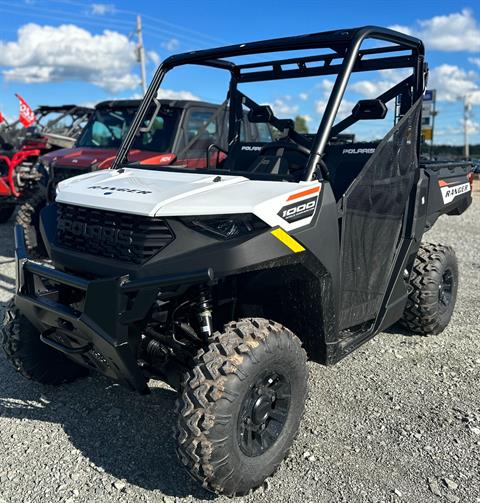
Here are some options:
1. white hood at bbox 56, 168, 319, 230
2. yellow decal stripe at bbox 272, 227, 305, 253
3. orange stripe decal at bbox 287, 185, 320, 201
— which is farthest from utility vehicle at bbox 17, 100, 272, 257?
yellow decal stripe at bbox 272, 227, 305, 253

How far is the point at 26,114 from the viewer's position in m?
12.7

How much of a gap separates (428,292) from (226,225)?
7.82 ft

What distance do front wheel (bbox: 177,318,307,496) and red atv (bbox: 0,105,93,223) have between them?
726cm

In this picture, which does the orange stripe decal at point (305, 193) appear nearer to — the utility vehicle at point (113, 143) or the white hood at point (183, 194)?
the white hood at point (183, 194)

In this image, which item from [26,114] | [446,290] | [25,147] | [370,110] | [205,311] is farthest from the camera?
[26,114]

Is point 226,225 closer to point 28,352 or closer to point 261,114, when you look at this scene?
point 28,352

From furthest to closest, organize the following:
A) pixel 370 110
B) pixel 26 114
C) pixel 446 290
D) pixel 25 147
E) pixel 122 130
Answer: pixel 26 114
pixel 25 147
pixel 122 130
pixel 446 290
pixel 370 110

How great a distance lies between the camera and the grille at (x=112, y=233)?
2574 millimetres

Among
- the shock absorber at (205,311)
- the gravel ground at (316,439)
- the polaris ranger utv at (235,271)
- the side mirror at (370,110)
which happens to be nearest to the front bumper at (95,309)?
the polaris ranger utv at (235,271)

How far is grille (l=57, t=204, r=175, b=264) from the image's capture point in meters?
2.57

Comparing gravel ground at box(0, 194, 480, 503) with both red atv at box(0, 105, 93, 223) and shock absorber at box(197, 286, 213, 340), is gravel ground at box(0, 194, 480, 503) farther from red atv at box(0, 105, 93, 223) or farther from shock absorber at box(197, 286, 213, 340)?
red atv at box(0, 105, 93, 223)

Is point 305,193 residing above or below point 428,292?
above

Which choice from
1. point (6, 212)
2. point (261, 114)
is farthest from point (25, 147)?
point (261, 114)

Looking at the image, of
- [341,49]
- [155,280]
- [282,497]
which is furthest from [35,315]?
[341,49]
